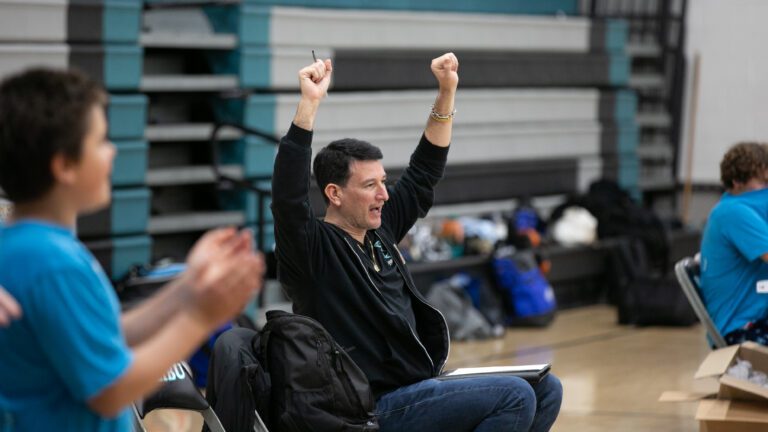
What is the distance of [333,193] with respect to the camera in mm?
3629

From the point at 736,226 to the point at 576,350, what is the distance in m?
2.55

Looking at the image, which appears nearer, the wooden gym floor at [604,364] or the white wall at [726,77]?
the wooden gym floor at [604,364]

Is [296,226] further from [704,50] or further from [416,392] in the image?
[704,50]

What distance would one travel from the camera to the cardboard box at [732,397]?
14.1ft

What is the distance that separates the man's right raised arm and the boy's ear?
1379mm

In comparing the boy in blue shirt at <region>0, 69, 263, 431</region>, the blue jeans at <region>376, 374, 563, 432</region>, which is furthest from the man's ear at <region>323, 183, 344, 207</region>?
the boy in blue shirt at <region>0, 69, 263, 431</region>

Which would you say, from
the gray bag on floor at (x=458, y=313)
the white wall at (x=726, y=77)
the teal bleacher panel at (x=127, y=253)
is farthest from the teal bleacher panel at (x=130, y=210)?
the white wall at (x=726, y=77)

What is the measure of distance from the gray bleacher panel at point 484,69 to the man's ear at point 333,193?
164 inches

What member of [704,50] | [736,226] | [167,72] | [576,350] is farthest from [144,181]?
[704,50]

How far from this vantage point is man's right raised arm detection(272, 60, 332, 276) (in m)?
3.21

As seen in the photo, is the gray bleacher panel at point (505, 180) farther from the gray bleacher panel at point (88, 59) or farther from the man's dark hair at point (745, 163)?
the man's dark hair at point (745, 163)

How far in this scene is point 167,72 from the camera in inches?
290

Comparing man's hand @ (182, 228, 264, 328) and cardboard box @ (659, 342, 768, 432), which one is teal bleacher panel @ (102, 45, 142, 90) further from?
man's hand @ (182, 228, 264, 328)

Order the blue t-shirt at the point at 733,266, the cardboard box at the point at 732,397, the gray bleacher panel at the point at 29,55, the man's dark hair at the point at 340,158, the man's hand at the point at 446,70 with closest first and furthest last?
the man's dark hair at the point at 340,158 < the man's hand at the point at 446,70 < the cardboard box at the point at 732,397 < the blue t-shirt at the point at 733,266 < the gray bleacher panel at the point at 29,55
